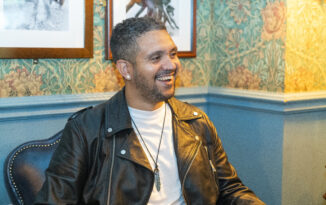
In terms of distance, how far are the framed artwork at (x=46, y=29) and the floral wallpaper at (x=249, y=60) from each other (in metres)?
0.05

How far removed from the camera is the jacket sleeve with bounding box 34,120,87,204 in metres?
1.73

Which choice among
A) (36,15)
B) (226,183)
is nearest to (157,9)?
(36,15)

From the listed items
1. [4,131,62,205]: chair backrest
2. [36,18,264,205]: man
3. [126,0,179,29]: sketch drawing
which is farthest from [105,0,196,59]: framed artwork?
[4,131,62,205]: chair backrest

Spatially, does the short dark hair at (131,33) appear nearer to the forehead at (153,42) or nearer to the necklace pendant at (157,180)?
the forehead at (153,42)

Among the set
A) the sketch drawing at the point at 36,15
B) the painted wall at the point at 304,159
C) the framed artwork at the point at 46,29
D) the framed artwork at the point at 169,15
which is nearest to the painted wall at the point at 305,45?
the painted wall at the point at 304,159

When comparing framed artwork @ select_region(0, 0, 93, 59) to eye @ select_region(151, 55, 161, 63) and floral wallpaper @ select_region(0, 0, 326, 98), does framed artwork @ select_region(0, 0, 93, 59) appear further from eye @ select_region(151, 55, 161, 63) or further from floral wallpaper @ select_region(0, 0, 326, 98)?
eye @ select_region(151, 55, 161, 63)

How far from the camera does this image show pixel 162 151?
1930mm

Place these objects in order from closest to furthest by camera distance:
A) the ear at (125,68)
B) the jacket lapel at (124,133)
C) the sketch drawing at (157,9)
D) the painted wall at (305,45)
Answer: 1. the jacket lapel at (124,133)
2. the ear at (125,68)
3. the painted wall at (305,45)
4. the sketch drawing at (157,9)

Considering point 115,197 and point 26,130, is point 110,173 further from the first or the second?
point 26,130

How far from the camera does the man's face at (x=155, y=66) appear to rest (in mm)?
1889

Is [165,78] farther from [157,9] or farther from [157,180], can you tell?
[157,9]

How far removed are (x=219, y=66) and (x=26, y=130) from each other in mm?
1424

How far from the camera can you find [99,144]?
185 centimetres

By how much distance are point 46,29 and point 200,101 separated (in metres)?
1.24
